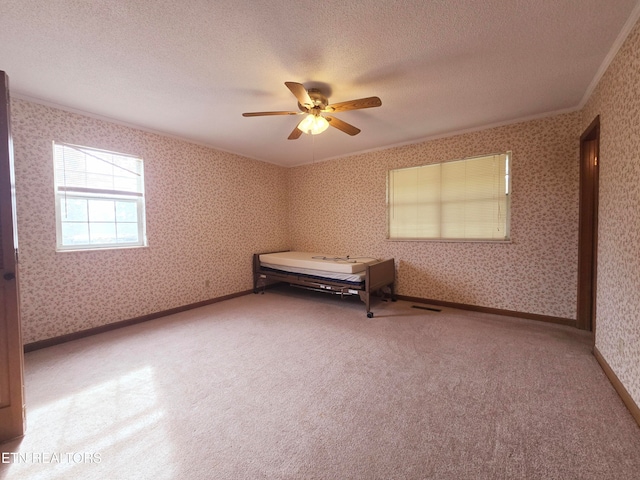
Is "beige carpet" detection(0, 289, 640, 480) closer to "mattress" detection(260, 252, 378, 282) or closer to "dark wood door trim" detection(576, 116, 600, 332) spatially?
"dark wood door trim" detection(576, 116, 600, 332)

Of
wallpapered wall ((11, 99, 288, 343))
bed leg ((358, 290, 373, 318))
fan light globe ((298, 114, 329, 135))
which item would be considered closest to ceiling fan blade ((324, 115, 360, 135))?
fan light globe ((298, 114, 329, 135))

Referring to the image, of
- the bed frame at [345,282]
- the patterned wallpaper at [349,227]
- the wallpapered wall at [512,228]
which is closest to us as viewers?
the patterned wallpaper at [349,227]

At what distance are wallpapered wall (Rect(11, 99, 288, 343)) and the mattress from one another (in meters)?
0.54

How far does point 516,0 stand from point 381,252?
10.9 ft

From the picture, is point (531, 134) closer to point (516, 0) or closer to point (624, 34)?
point (624, 34)

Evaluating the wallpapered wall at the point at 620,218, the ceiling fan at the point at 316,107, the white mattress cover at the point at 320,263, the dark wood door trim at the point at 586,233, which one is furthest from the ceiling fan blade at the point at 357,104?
the dark wood door trim at the point at 586,233

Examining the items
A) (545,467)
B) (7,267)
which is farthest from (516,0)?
(7,267)

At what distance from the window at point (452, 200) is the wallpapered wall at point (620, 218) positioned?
3.89 ft

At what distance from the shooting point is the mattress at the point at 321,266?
12.1ft

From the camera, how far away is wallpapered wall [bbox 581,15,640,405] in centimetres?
165

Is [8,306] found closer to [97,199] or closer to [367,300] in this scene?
[97,199]

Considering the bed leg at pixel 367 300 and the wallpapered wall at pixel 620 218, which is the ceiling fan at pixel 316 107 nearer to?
the wallpapered wall at pixel 620 218

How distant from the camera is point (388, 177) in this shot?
4328mm

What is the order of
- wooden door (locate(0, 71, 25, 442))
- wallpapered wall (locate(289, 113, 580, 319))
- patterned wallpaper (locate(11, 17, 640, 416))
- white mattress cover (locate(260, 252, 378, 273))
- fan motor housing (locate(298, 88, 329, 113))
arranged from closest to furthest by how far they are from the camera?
wooden door (locate(0, 71, 25, 442)), patterned wallpaper (locate(11, 17, 640, 416)), fan motor housing (locate(298, 88, 329, 113)), wallpapered wall (locate(289, 113, 580, 319)), white mattress cover (locate(260, 252, 378, 273))
